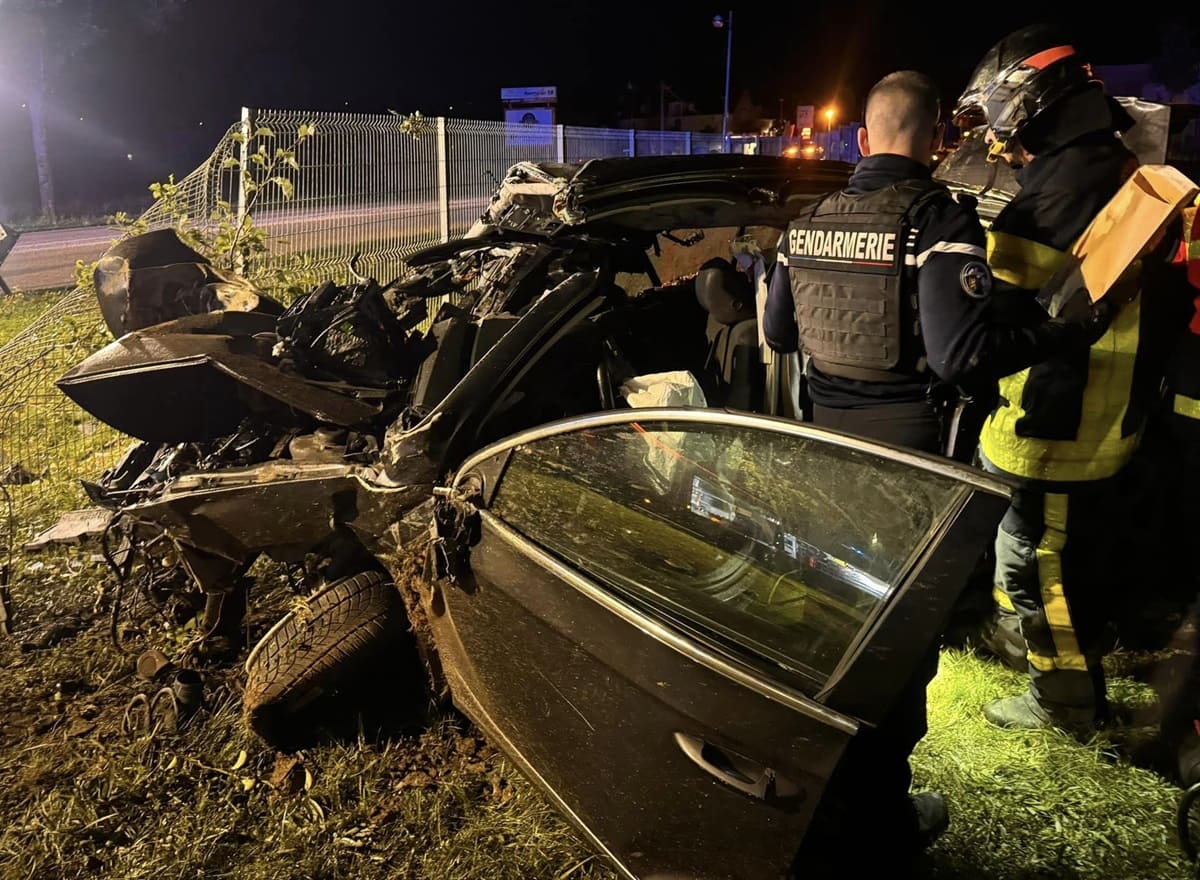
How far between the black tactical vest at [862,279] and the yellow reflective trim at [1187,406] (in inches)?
49.4

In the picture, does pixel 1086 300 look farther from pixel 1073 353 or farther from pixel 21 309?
pixel 21 309

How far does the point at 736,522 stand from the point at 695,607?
0.26 m

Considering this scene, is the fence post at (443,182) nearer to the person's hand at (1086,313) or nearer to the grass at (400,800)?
the grass at (400,800)

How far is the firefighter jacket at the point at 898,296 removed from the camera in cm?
205

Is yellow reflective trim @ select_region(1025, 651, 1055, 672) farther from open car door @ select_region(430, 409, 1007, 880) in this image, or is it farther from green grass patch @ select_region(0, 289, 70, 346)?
green grass patch @ select_region(0, 289, 70, 346)

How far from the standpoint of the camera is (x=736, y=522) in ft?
6.66

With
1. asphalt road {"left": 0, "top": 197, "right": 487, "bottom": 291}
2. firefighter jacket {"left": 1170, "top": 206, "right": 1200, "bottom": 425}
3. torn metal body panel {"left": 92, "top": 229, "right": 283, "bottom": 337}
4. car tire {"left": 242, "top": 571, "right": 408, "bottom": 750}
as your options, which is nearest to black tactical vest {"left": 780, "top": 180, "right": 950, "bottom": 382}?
firefighter jacket {"left": 1170, "top": 206, "right": 1200, "bottom": 425}

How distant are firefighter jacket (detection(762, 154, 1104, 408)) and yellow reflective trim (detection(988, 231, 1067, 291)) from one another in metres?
0.28

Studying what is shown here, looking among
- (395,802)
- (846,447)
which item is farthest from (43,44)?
(846,447)

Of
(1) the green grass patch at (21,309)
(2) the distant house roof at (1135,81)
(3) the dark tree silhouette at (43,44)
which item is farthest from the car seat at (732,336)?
(2) the distant house roof at (1135,81)

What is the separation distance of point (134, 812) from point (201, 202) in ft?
16.4

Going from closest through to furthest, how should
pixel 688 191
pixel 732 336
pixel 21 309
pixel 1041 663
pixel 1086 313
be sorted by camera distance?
pixel 1086 313
pixel 1041 663
pixel 688 191
pixel 732 336
pixel 21 309

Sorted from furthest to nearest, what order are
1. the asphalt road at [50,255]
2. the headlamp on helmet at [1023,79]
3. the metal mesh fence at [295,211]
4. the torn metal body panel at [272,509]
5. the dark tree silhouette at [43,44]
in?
the dark tree silhouette at [43,44] → the asphalt road at [50,255] → the metal mesh fence at [295,211] → the torn metal body panel at [272,509] → the headlamp on helmet at [1023,79]

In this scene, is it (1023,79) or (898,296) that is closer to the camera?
(898,296)
